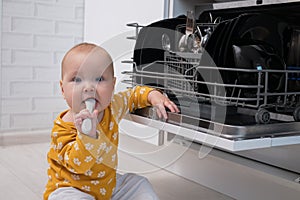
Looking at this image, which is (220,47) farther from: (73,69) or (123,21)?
(123,21)

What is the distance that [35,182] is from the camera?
146cm

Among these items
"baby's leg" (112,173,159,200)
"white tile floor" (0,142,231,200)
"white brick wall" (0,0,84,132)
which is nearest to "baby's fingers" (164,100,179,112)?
"baby's leg" (112,173,159,200)

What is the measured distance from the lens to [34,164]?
1682 mm

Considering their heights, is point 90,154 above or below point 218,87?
below


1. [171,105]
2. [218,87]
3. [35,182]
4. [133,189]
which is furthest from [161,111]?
[35,182]

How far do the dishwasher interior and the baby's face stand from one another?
10 cm

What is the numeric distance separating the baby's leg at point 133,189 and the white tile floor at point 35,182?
256 mm

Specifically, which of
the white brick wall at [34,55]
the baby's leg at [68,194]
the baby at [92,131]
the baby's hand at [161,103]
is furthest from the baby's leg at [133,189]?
the white brick wall at [34,55]

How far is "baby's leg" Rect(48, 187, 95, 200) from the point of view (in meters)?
0.97

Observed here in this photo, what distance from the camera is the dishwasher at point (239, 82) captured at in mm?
776

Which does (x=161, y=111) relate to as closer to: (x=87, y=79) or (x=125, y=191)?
(x=87, y=79)

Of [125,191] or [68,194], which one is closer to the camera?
[68,194]

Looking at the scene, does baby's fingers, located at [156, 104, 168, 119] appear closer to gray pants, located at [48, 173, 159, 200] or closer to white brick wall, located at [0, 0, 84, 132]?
gray pants, located at [48, 173, 159, 200]

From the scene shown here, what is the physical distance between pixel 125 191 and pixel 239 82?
0.40m
